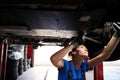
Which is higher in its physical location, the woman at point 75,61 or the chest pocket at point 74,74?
the woman at point 75,61

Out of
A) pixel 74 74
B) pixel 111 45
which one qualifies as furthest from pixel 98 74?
pixel 74 74

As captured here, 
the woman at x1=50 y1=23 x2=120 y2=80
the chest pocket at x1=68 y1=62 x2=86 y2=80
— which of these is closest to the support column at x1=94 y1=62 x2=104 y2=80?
the woman at x1=50 y1=23 x2=120 y2=80

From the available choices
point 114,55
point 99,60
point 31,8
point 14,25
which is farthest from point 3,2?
point 114,55

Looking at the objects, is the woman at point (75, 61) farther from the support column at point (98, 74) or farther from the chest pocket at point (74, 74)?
the support column at point (98, 74)

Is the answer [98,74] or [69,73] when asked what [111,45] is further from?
[98,74]

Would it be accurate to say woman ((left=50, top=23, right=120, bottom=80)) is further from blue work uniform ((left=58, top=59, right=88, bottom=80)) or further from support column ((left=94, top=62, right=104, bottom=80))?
support column ((left=94, top=62, right=104, bottom=80))

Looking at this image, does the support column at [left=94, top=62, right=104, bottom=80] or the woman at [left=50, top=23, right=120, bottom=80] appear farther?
the support column at [left=94, top=62, right=104, bottom=80]

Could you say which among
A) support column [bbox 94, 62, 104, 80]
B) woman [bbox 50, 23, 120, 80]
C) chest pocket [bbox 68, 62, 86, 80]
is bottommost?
support column [bbox 94, 62, 104, 80]

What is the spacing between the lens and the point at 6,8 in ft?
5.00

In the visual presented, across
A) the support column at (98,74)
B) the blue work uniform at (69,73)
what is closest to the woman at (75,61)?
the blue work uniform at (69,73)

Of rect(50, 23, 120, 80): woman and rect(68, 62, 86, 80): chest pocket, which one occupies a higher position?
rect(50, 23, 120, 80): woman

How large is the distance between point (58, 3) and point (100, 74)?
10.7ft

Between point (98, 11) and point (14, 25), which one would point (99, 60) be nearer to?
point (98, 11)

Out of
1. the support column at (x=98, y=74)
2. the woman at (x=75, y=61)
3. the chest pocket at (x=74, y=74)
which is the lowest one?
the support column at (x=98, y=74)
